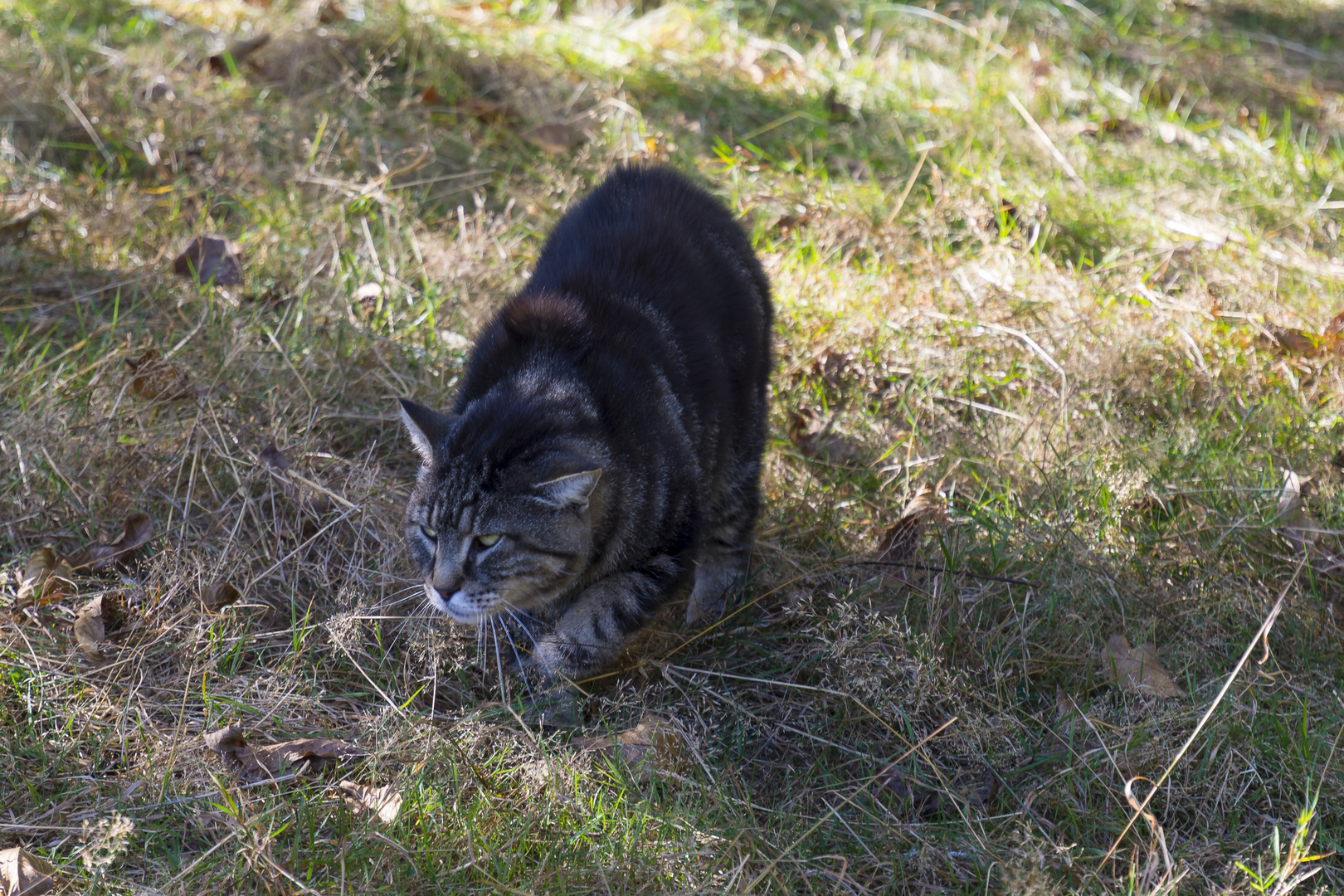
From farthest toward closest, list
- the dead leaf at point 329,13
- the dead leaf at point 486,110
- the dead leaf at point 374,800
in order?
the dead leaf at point 329,13
the dead leaf at point 486,110
the dead leaf at point 374,800

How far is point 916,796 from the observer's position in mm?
2408

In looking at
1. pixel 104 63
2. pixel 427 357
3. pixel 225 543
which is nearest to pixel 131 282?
pixel 427 357

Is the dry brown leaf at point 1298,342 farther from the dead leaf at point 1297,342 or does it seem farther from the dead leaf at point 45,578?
the dead leaf at point 45,578

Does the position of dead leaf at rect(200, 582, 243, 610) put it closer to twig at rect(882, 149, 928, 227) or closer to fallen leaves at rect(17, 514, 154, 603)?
fallen leaves at rect(17, 514, 154, 603)

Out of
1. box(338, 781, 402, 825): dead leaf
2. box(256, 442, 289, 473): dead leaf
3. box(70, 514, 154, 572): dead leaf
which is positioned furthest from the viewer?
box(256, 442, 289, 473): dead leaf

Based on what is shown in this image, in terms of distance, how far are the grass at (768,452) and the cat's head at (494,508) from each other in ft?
0.70

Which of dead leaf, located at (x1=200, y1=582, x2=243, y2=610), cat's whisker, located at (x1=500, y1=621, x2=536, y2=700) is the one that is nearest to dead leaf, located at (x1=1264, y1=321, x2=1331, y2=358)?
cat's whisker, located at (x1=500, y1=621, x2=536, y2=700)

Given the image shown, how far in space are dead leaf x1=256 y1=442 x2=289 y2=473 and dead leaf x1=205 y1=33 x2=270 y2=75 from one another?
103 inches

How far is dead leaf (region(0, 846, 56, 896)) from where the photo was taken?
6.42 ft

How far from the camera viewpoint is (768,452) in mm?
3520

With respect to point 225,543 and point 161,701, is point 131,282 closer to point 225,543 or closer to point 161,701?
point 225,543

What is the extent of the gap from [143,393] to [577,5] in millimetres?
3723

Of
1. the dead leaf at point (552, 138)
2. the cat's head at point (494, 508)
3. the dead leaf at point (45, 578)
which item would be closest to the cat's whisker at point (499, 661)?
the cat's head at point (494, 508)

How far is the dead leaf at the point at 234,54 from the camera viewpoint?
4.85 metres
